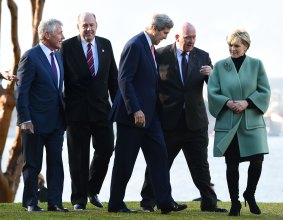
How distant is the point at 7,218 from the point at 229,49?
265 centimetres

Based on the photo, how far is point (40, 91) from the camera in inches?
401

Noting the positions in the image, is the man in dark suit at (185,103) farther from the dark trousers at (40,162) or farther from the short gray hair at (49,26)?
the short gray hair at (49,26)

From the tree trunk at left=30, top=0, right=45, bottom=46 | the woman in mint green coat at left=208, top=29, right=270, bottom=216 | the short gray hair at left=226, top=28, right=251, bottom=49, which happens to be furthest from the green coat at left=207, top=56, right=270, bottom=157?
the tree trunk at left=30, top=0, right=45, bottom=46

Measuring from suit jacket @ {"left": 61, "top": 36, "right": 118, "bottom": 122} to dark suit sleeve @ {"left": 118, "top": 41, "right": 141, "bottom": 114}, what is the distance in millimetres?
558

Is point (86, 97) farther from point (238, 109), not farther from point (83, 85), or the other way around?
point (238, 109)

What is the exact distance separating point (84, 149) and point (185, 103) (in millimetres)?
1125

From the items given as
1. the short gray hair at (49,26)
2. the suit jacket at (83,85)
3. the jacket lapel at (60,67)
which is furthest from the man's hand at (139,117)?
the short gray hair at (49,26)

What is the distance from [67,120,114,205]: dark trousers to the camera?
419 inches

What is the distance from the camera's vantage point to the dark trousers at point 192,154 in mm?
10727

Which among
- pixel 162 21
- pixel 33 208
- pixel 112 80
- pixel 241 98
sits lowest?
pixel 33 208

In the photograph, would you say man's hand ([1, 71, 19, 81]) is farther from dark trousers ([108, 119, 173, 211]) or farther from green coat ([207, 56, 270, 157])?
green coat ([207, 56, 270, 157])

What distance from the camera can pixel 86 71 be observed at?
34.6 feet

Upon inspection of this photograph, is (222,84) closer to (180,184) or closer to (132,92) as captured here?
(132,92)

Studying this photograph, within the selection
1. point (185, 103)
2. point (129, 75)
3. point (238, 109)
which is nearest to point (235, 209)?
point (238, 109)
